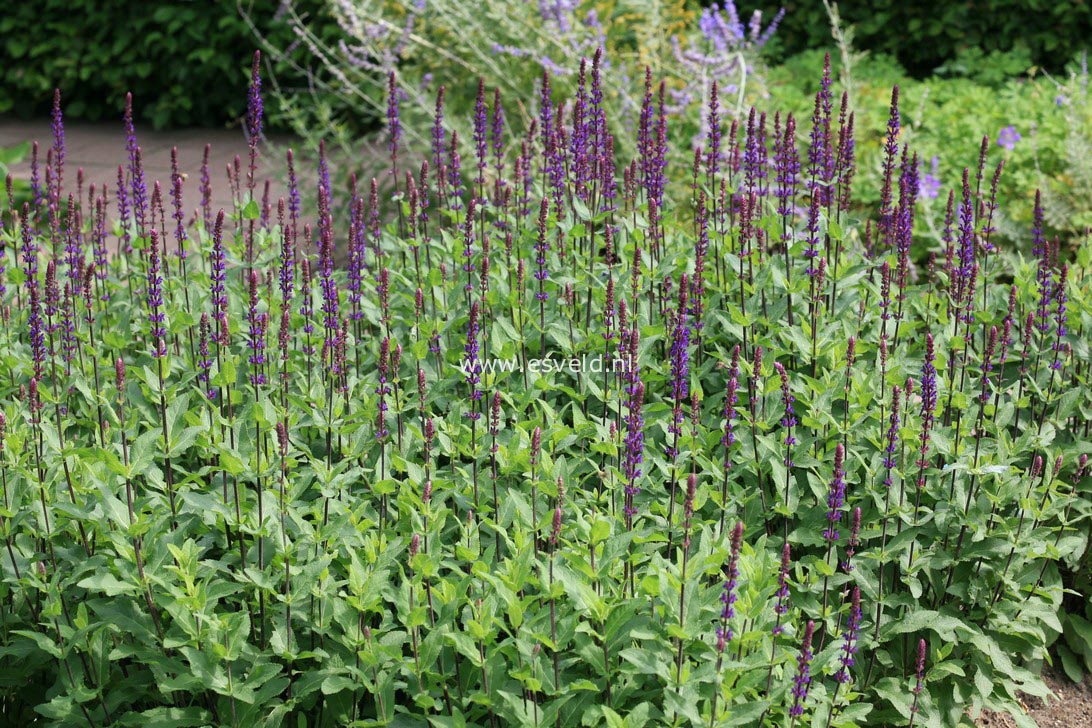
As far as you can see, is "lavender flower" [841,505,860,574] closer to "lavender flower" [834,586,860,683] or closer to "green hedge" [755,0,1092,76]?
"lavender flower" [834,586,860,683]

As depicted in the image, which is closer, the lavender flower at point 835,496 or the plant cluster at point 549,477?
the plant cluster at point 549,477

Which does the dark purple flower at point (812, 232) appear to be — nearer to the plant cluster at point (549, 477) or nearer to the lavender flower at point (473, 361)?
the plant cluster at point (549, 477)

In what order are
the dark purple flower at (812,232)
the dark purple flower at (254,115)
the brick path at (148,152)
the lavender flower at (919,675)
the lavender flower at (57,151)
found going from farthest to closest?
the brick path at (148,152) < the lavender flower at (57,151) < the dark purple flower at (254,115) < the dark purple flower at (812,232) < the lavender flower at (919,675)

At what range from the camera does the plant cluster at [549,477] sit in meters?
2.58

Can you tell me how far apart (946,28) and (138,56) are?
745cm

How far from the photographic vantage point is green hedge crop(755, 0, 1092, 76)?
31.2 feet

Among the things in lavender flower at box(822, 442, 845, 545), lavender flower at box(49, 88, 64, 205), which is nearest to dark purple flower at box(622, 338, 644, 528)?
lavender flower at box(822, 442, 845, 545)


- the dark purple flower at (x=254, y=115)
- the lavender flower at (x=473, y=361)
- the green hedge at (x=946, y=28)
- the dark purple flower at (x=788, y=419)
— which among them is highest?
the green hedge at (x=946, y=28)

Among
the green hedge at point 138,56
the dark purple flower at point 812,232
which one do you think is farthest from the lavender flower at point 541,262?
the green hedge at point 138,56

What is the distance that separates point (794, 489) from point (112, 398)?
183 cm

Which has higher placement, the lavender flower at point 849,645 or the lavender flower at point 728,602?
the lavender flower at point 728,602

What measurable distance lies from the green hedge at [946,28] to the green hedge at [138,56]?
4.43 meters

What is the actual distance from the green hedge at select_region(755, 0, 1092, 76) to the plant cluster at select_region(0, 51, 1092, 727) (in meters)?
6.26

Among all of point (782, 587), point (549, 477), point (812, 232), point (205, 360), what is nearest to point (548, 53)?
point (812, 232)
